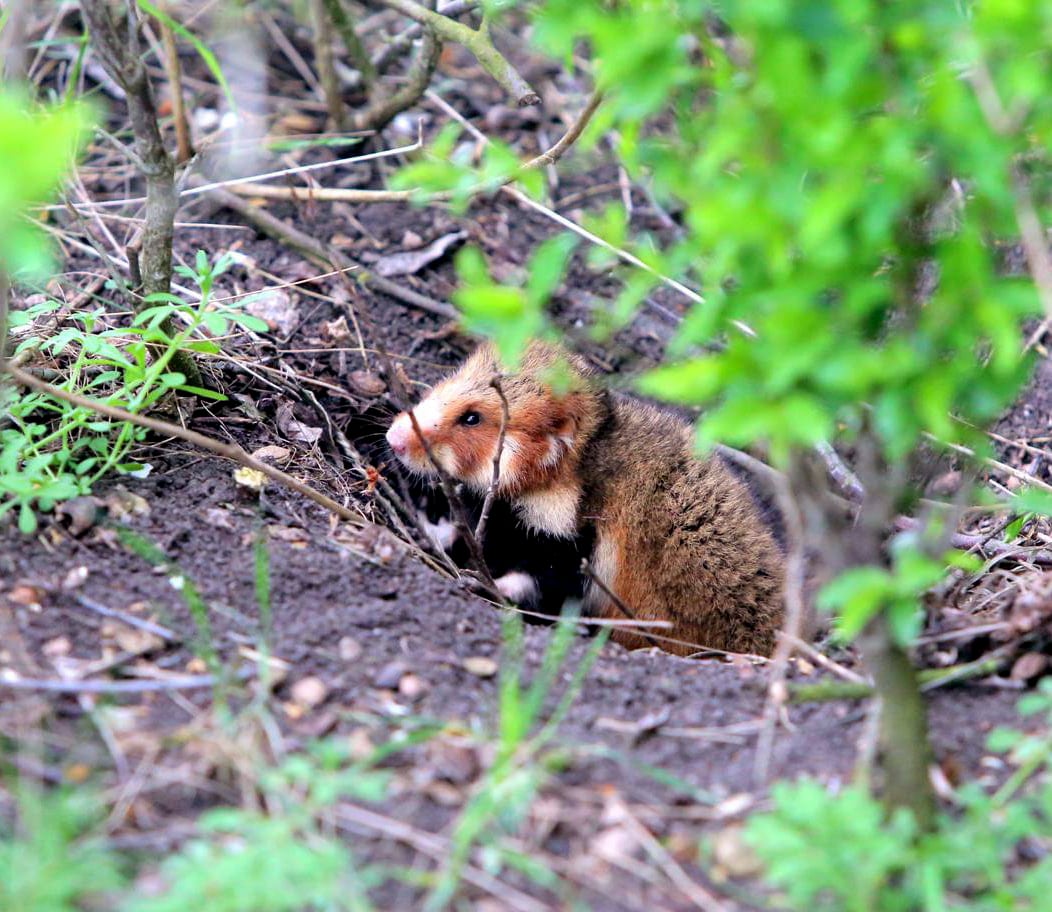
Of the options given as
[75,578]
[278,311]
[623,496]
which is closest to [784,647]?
[75,578]

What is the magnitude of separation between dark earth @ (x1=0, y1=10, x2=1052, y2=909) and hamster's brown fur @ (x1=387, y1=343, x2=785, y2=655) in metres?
0.29

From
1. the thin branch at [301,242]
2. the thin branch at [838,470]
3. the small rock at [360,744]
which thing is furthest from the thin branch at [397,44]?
the small rock at [360,744]

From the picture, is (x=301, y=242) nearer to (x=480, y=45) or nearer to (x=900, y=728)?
(x=480, y=45)

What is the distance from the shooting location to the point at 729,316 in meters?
2.52

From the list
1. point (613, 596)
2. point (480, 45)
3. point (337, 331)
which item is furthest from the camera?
point (337, 331)

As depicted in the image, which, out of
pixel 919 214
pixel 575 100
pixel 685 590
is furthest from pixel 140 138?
pixel 575 100

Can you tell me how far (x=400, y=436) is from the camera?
16.1ft

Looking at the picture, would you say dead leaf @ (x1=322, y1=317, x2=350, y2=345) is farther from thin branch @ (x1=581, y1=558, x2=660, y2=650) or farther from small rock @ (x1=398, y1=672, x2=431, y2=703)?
small rock @ (x1=398, y1=672, x2=431, y2=703)

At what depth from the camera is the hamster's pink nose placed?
4906 mm

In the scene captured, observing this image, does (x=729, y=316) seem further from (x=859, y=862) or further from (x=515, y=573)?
(x=515, y=573)

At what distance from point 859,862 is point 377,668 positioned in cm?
141

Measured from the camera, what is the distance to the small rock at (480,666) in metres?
3.30

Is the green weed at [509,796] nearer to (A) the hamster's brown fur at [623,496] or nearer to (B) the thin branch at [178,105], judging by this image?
(A) the hamster's brown fur at [623,496]

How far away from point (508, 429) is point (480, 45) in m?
1.63
